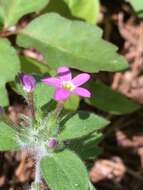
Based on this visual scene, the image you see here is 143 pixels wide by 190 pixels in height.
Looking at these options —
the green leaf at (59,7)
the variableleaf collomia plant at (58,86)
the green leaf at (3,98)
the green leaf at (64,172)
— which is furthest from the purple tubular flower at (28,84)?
the green leaf at (59,7)

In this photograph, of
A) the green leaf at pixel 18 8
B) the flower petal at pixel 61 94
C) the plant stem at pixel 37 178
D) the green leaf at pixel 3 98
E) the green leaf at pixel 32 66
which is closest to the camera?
the flower petal at pixel 61 94

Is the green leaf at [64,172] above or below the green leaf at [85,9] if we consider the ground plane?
above

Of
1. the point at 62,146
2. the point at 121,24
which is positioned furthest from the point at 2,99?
A: the point at 121,24

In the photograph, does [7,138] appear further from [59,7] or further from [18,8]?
[59,7]

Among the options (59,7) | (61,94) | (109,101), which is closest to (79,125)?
(61,94)

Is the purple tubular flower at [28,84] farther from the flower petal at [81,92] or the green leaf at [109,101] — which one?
the green leaf at [109,101]

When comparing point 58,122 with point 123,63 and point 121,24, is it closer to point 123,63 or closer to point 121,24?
point 123,63
